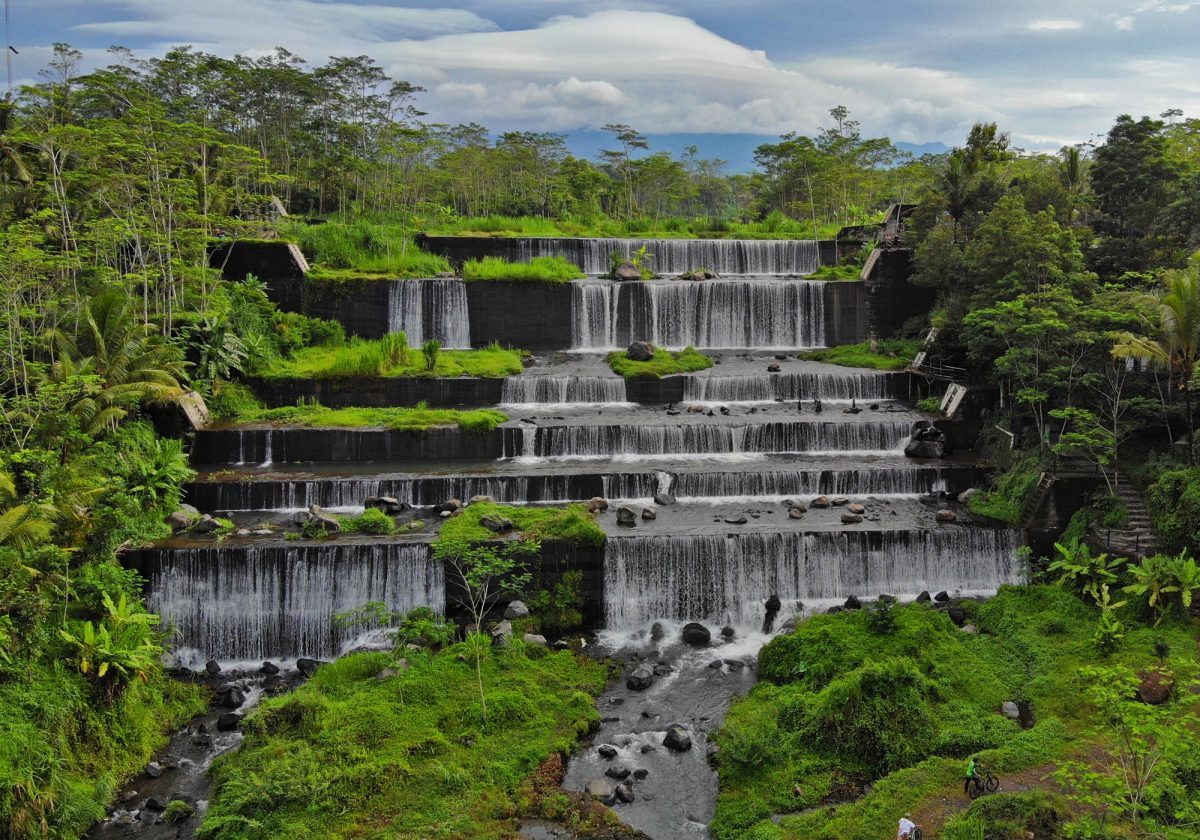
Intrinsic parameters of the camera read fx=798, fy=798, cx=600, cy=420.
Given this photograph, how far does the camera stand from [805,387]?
20484 mm

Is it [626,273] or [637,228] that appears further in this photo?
[637,228]

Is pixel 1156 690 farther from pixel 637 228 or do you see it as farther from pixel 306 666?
pixel 637 228

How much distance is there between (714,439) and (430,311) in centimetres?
1043

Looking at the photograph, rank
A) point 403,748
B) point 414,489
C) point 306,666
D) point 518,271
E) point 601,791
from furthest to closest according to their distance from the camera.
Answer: point 518,271 < point 414,489 < point 306,666 < point 403,748 < point 601,791

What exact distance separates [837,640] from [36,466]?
11556mm

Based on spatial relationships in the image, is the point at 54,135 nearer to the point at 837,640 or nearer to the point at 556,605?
the point at 556,605

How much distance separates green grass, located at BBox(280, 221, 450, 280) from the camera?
24969mm

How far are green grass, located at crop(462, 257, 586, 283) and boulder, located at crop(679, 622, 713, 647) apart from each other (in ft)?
47.4

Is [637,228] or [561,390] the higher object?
[637,228]

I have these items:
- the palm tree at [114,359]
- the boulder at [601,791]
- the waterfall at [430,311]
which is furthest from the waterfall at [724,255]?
the boulder at [601,791]

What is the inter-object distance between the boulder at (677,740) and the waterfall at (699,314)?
16.1m

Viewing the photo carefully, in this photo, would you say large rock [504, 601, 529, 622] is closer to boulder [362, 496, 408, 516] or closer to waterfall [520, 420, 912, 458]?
boulder [362, 496, 408, 516]

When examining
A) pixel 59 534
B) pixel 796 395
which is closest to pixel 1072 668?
pixel 796 395

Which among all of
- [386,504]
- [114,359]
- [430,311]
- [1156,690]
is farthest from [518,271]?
[1156,690]
